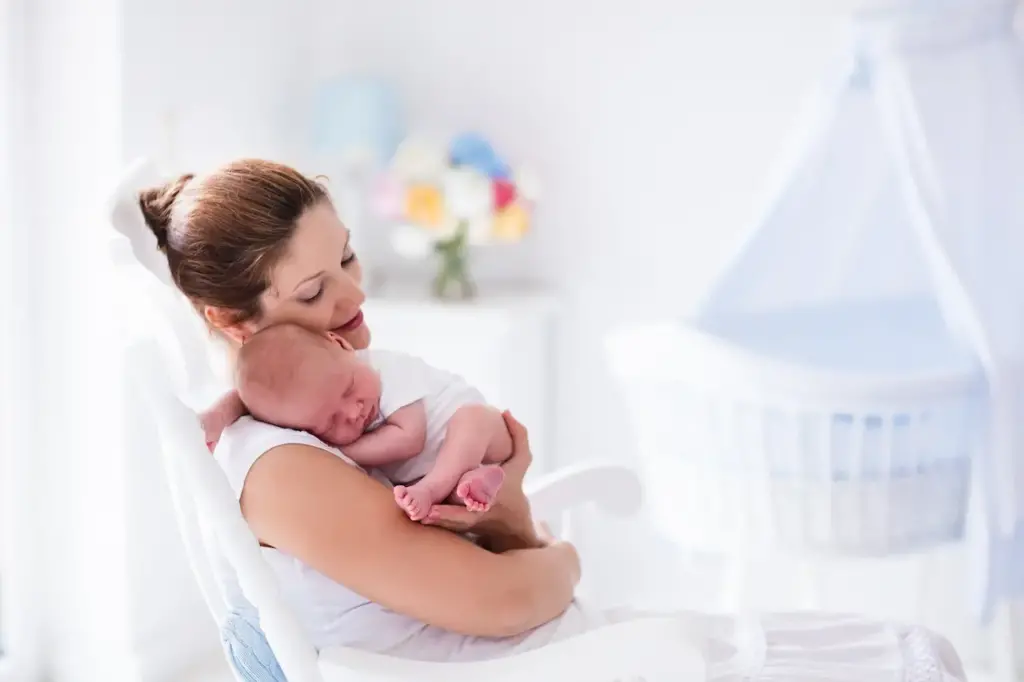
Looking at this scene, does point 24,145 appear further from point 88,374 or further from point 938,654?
point 938,654

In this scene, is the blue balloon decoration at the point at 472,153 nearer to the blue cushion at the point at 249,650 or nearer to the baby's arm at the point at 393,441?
the baby's arm at the point at 393,441

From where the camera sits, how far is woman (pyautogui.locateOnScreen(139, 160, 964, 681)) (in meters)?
1.11

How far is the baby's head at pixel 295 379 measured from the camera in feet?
3.78

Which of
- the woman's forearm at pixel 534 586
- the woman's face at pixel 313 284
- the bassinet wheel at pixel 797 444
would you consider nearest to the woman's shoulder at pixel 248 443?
the woman's face at pixel 313 284

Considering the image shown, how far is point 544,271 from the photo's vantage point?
313 cm

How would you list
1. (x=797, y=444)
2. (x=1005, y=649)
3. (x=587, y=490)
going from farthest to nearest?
(x=1005, y=649)
(x=797, y=444)
(x=587, y=490)

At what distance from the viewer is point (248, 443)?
115 centimetres

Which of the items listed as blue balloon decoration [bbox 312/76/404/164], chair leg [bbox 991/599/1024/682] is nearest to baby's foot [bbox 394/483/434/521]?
chair leg [bbox 991/599/1024/682]

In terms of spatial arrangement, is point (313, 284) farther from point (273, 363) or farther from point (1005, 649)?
point (1005, 649)

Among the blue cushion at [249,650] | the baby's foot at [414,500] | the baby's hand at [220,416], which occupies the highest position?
the baby's hand at [220,416]

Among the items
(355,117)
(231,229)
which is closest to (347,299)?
(231,229)

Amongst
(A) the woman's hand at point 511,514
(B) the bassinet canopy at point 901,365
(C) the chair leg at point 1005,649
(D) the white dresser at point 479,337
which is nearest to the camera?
(A) the woman's hand at point 511,514

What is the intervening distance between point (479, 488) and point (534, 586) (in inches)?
5.9

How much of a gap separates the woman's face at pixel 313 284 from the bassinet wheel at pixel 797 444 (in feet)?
3.28
